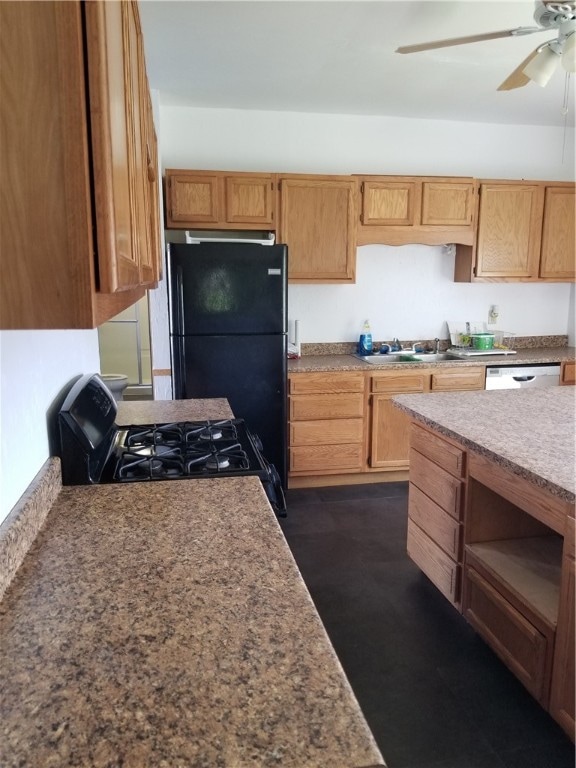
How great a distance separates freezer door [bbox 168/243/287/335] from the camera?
317 centimetres

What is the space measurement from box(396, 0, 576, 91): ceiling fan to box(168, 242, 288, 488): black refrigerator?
1.44 metres

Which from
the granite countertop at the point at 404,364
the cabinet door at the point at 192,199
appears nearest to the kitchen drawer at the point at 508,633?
the granite countertop at the point at 404,364

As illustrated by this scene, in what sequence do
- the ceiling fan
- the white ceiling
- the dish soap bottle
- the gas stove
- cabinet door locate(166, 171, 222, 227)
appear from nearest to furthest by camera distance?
the gas stove, the ceiling fan, the white ceiling, cabinet door locate(166, 171, 222, 227), the dish soap bottle

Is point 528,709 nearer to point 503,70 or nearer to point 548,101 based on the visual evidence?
point 503,70

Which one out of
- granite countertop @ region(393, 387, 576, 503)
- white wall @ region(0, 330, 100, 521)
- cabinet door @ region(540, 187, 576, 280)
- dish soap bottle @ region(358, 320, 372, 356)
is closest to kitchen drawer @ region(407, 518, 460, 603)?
granite countertop @ region(393, 387, 576, 503)

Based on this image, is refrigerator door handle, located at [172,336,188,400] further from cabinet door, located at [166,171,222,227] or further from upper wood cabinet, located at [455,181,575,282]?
upper wood cabinet, located at [455,181,575,282]

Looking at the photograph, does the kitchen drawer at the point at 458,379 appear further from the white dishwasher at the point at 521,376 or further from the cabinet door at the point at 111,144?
the cabinet door at the point at 111,144

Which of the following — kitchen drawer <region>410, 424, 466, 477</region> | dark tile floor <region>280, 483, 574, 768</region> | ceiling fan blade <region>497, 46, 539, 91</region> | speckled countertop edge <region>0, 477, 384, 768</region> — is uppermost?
ceiling fan blade <region>497, 46, 539, 91</region>

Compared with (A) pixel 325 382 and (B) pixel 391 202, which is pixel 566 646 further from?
(B) pixel 391 202

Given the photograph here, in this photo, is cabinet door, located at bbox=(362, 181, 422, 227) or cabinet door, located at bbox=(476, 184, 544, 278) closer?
cabinet door, located at bbox=(362, 181, 422, 227)

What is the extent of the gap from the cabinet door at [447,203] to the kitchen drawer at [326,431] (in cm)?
155

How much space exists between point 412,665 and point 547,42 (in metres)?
2.41

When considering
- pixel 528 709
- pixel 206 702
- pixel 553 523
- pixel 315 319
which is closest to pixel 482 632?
pixel 528 709

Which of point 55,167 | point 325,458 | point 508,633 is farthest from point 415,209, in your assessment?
point 55,167
